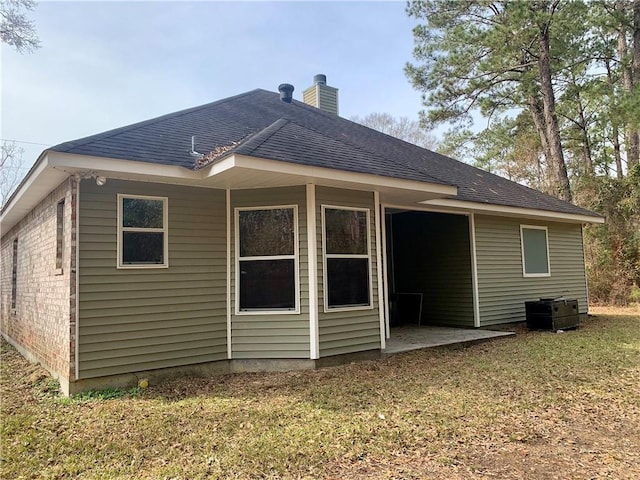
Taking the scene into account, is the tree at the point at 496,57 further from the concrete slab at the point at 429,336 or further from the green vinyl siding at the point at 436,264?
the concrete slab at the point at 429,336

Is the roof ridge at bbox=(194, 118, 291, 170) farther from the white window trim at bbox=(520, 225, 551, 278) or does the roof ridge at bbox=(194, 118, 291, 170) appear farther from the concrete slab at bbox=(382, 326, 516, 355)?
the white window trim at bbox=(520, 225, 551, 278)

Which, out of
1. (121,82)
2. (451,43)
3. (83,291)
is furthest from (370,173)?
(451,43)

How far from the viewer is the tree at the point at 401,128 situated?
2588 cm

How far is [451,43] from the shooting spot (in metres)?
16.6

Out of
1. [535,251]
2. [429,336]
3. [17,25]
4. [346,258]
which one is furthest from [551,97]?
[17,25]

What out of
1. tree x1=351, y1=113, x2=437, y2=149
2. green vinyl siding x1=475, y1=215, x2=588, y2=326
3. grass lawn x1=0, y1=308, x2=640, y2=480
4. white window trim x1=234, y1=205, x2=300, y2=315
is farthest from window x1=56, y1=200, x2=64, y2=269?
tree x1=351, y1=113, x2=437, y2=149

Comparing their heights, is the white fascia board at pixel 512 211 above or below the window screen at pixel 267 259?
above

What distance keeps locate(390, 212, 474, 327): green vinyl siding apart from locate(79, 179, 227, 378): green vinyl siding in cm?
537

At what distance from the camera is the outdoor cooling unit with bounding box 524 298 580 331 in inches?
343

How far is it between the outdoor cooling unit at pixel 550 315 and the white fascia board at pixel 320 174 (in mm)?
4009

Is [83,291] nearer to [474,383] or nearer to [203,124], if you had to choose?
[203,124]

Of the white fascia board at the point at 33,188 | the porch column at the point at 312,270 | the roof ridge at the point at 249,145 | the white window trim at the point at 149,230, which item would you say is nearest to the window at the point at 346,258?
the porch column at the point at 312,270

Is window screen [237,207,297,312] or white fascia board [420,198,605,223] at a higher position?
white fascia board [420,198,605,223]

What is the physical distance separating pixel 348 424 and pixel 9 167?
2216cm
